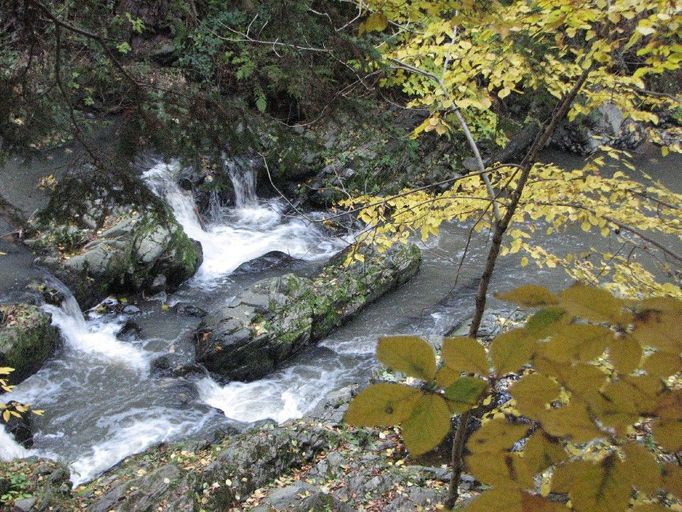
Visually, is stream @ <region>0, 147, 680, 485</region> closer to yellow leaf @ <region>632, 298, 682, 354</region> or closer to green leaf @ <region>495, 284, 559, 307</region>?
green leaf @ <region>495, 284, 559, 307</region>

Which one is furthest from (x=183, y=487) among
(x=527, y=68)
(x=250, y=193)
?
(x=250, y=193)

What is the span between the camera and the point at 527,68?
3330 millimetres

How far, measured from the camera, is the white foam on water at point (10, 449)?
5645 mm

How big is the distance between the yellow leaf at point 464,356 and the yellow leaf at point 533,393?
0.04 metres

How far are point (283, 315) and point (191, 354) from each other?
1.46 m

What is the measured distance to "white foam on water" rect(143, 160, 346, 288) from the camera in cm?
1004

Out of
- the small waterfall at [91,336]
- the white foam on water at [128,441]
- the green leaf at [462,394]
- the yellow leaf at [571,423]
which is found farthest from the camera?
the small waterfall at [91,336]

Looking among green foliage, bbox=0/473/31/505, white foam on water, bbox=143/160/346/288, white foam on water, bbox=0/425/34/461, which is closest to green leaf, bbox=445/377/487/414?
green foliage, bbox=0/473/31/505

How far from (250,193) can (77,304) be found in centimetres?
504

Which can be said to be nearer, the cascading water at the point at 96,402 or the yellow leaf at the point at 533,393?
the yellow leaf at the point at 533,393

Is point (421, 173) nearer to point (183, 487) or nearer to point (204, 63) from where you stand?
point (204, 63)

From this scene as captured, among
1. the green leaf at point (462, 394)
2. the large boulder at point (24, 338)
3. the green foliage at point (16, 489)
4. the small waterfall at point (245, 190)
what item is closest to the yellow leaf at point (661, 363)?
the green leaf at point (462, 394)

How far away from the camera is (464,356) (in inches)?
25.2

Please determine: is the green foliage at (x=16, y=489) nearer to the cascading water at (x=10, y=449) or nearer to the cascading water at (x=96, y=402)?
the cascading water at (x=96, y=402)
